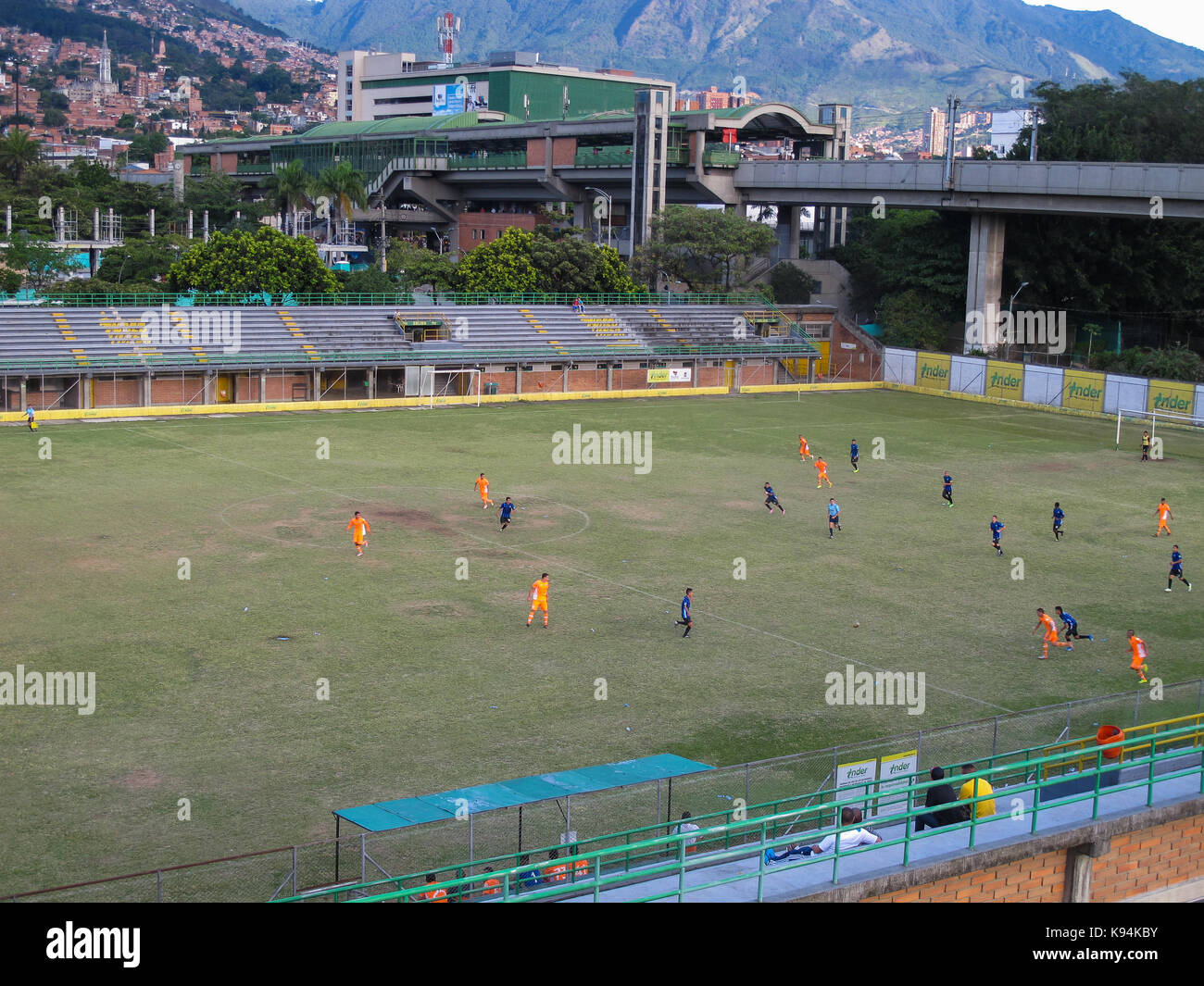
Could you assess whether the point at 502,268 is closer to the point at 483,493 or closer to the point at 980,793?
the point at 483,493

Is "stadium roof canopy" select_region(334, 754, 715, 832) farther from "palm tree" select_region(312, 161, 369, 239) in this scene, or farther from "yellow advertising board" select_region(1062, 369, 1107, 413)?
"palm tree" select_region(312, 161, 369, 239)

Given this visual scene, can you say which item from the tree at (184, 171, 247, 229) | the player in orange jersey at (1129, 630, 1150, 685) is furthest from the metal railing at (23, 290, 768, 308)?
the player in orange jersey at (1129, 630, 1150, 685)

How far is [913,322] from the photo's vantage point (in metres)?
82.0

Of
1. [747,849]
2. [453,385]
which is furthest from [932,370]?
[747,849]

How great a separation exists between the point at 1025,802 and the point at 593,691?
9.53m

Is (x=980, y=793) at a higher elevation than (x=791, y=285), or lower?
lower

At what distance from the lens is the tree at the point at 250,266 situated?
72125mm

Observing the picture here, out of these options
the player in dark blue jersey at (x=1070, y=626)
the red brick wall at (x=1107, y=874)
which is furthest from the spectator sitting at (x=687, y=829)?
the player in dark blue jersey at (x=1070, y=626)

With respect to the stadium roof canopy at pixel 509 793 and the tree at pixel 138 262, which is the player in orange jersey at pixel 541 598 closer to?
the stadium roof canopy at pixel 509 793

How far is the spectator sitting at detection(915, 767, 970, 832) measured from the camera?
15.2m

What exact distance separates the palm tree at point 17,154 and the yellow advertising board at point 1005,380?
89.1 meters

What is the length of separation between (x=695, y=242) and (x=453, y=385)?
80.8ft

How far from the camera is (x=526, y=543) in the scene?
115 ft
